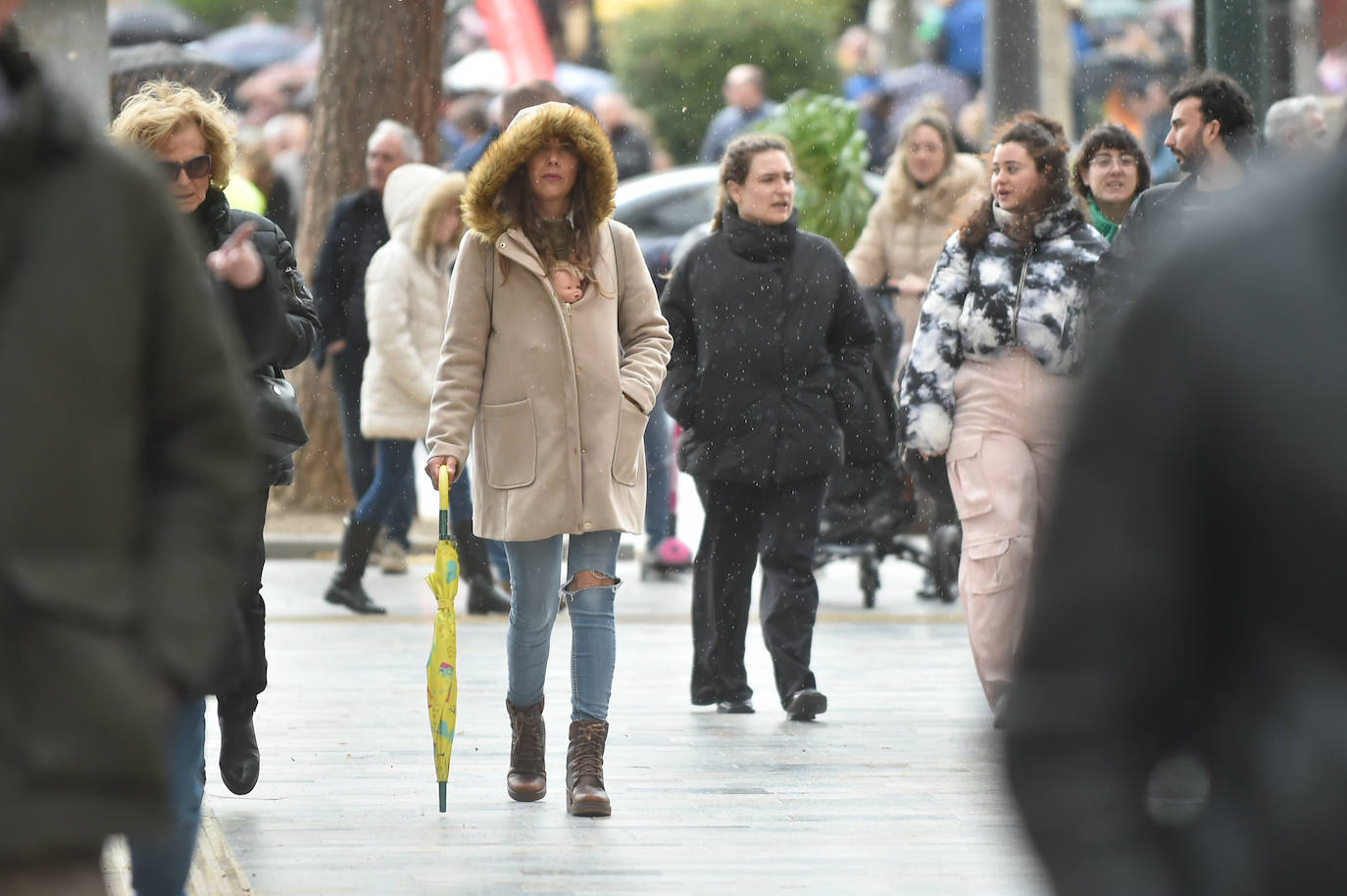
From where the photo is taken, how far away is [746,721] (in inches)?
308

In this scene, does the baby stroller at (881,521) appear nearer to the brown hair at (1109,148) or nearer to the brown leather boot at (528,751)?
the brown hair at (1109,148)

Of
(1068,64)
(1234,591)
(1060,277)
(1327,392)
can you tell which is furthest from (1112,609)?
(1068,64)

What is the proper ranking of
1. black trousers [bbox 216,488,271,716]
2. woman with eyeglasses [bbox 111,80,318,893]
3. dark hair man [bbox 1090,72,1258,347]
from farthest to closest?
dark hair man [bbox 1090,72,1258,347]
black trousers [bbox 216,488,271,716]
woman with eyeglasses [bbox 111,80,318,893]

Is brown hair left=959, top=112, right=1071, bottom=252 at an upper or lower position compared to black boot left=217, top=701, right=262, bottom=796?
upper

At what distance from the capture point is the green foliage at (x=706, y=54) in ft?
97.1

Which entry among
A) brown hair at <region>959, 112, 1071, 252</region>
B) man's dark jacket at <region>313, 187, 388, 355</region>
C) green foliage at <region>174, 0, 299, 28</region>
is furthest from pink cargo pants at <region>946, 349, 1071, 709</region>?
green foliage at <region>174, 0, 299, 28</region>

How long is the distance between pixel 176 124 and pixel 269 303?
1.31 meters

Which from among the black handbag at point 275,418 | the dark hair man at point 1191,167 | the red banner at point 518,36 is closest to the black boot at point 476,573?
the dark hair man at point 1191,167

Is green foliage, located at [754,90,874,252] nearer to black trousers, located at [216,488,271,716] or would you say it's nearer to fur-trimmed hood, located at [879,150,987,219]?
fur-trimmed hood, located at [879,150,987,219]

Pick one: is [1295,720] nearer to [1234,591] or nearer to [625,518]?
[1234,591]

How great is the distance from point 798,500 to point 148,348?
18.2 ft

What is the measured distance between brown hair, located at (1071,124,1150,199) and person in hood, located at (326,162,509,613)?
295cm

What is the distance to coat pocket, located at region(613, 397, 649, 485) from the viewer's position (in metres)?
6.37

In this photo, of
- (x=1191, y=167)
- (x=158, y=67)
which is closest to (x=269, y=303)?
(x=1191, y=167)
